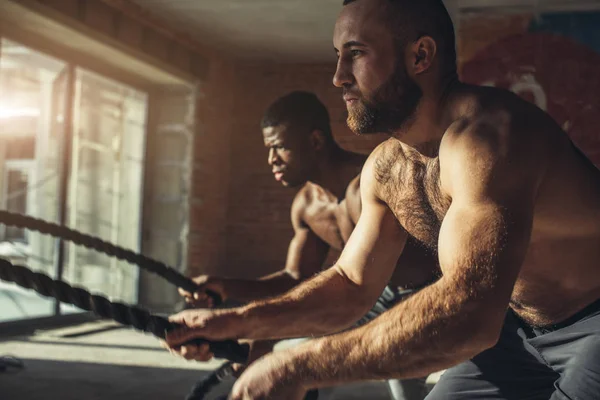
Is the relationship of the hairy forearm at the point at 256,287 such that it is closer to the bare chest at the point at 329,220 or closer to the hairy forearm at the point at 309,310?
the bare chest at the point at 329,220

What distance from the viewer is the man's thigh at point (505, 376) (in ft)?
6.09

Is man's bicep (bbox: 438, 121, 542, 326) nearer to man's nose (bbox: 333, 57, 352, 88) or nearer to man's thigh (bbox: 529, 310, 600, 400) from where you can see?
man's nose (bbox: 333, 57, 352, 88)

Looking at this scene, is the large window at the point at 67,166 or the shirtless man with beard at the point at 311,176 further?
the large window at the point at 67,166

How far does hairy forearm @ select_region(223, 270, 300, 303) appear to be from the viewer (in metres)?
2.70

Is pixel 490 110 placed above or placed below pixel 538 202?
above

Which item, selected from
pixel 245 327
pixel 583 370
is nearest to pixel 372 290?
pixel 245 327

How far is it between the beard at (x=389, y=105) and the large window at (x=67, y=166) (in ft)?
15.2

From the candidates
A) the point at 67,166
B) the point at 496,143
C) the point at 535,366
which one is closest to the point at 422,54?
the point at 496,143

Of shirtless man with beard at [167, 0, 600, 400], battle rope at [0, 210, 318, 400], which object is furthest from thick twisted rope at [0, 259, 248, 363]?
shirtless man with beard at [167, 0, 600, 400]

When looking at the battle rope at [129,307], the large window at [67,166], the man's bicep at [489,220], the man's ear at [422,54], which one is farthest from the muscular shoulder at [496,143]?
the large window at [67,166]

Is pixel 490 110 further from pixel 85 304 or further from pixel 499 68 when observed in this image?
pixel 499 68

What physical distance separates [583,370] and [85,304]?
116 centimetres

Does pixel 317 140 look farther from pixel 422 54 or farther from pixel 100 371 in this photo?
pixel 100 371

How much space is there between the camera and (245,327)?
1787 mm
